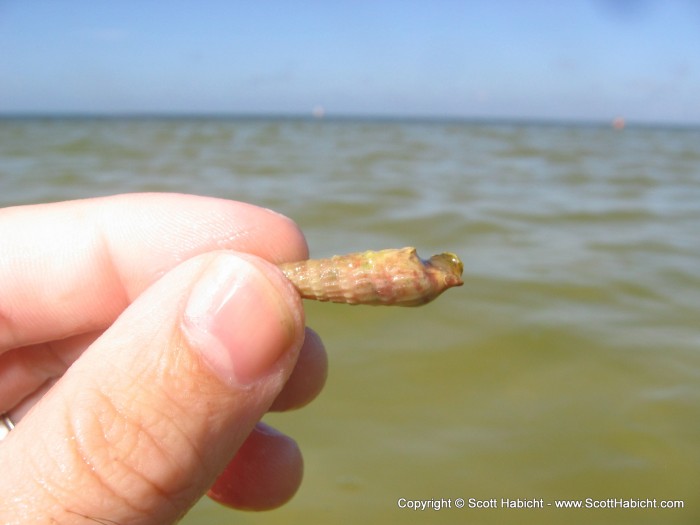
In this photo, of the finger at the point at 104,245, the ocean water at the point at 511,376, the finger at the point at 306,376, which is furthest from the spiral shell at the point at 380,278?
the ocean water at the point at 511,376

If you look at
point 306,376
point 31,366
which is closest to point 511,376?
point 306,376

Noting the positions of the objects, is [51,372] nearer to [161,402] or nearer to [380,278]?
[161,402]

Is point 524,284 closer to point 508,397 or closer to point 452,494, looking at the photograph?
point 508,397

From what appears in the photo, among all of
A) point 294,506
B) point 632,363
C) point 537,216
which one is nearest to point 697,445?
point 632,363

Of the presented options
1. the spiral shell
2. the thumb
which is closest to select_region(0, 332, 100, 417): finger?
the thumb

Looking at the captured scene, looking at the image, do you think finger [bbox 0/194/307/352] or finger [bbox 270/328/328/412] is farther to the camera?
finger [bbox 270/328/328/412]

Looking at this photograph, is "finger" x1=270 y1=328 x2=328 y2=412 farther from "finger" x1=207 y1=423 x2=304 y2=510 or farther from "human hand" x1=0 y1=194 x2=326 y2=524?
"human hand" x1=0 y1=194 x2=326 y2=524
